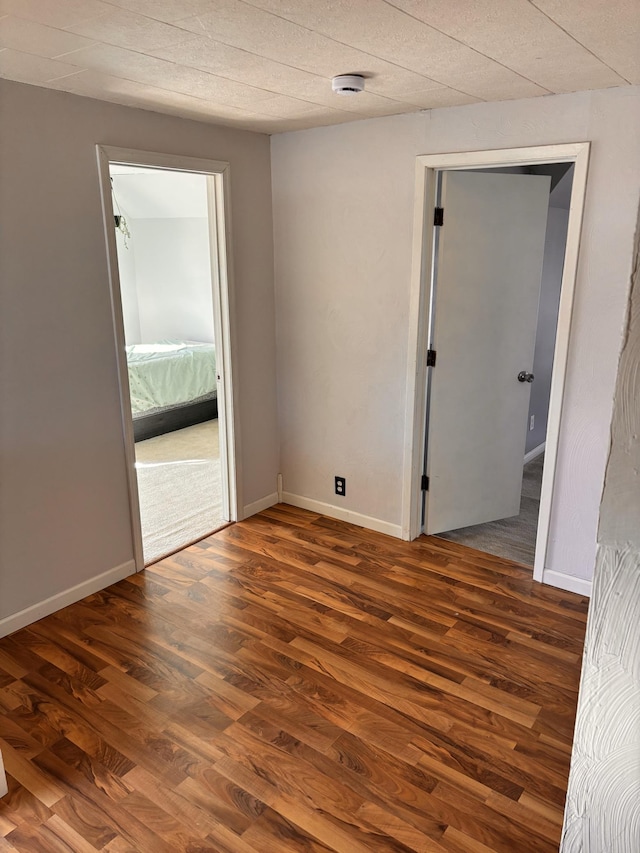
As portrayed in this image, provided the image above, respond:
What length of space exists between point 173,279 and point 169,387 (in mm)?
1720

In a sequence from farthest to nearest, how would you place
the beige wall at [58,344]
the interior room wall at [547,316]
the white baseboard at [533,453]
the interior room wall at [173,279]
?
the interior room wall at [173,279], the white baseboard at [533,453], the interior room wall at [547,316], the beige wall at [58,344]

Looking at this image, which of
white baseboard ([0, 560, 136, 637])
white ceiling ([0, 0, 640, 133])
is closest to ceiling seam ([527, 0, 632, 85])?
white ceiling ([0, 0, 640, 133])

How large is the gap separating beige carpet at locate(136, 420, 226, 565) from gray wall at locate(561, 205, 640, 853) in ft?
9.16

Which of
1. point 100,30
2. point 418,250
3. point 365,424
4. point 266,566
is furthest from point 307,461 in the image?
point 100,30

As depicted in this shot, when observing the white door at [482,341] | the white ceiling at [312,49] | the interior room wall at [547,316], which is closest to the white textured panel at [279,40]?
the white ceiling at [312,49]

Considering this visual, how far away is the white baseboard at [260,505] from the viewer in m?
3.93

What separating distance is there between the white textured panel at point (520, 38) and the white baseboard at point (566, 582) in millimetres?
2211

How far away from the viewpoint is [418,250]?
3201mm

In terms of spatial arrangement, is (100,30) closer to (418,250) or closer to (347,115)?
(347,115)

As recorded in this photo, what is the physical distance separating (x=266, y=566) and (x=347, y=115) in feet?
7.80

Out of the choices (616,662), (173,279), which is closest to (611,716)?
(616,662)

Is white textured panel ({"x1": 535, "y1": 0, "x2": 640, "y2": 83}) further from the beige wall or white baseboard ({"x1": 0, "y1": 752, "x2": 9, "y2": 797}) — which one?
white baseboard ({"x1": 0, "y1": 752, "x2": 9, "y2": 797})

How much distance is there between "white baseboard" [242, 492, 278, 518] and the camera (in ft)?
12.9

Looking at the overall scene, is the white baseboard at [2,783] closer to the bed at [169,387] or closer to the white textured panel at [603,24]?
the white textured panel at [603,24]
